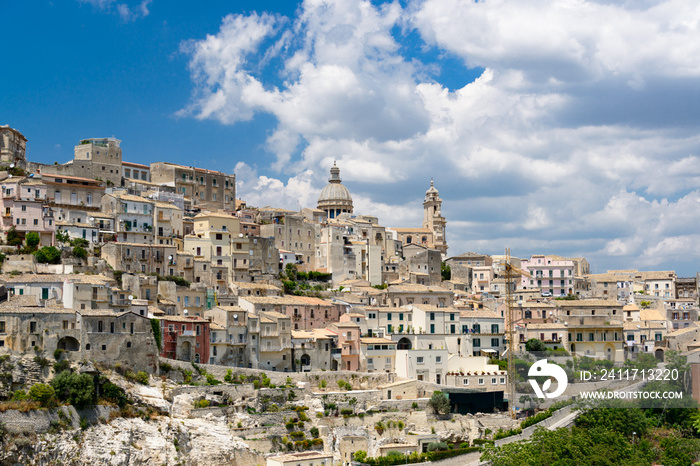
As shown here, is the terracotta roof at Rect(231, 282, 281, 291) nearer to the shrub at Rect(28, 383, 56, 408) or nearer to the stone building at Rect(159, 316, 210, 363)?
the stone building at Rect(159, 316, 210, 363)

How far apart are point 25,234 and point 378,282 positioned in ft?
122

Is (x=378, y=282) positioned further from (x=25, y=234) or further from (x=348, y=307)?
(x=25, y=234)

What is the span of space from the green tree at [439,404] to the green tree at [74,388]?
81.8 feet

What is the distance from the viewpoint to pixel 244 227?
8919 cm

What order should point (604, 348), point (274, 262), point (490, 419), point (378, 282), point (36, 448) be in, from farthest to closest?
point (378, 282) < point (274, 262) < point (604, 348) < point (490, 419) < point (36, 448)

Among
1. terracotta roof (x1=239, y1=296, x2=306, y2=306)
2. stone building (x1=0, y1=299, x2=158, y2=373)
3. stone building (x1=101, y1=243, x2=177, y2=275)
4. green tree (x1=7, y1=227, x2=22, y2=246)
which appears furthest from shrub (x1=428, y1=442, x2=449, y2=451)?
green tree (x1=7, y1=227, x2=22, y2=246)

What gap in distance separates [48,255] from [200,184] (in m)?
28.6

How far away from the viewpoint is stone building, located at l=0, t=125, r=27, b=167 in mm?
83688

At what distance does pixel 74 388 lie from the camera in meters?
54.5

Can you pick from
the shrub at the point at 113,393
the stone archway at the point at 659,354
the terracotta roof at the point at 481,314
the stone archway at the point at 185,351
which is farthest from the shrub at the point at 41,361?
the stone archway at the point at 659,354

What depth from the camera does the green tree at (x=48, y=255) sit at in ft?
225

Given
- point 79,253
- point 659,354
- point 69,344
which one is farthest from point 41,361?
point 659,354

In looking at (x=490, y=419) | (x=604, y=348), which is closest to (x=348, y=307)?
(x=490, y=419)

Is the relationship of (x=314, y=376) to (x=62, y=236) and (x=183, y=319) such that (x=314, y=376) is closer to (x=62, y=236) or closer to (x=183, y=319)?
(x=183, y=319)
